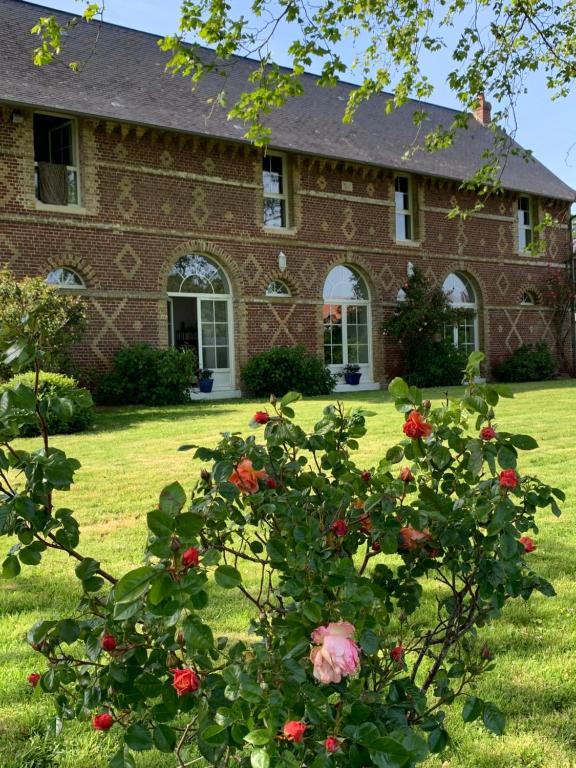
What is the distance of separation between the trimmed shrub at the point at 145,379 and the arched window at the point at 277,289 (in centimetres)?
361

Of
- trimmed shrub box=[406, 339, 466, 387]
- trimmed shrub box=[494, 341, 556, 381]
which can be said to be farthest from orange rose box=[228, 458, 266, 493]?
trimmed shrub box=[494, 341, 556, 381]

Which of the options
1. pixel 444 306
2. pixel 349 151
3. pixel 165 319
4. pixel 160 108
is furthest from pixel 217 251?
pixel 444 306

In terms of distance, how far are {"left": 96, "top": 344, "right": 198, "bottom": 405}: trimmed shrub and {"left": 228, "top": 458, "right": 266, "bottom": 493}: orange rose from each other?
12.2 metres

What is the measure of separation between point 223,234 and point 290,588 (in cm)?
1531

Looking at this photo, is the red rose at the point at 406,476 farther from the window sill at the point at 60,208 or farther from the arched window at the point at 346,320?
the arched window at the point at 346,320

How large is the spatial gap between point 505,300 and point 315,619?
868 inches

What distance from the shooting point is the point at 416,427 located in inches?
69.3

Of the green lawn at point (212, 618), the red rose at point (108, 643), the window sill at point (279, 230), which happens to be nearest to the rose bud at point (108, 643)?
the red rose at point (108, 643)

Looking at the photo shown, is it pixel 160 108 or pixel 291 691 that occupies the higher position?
pixel 160 108

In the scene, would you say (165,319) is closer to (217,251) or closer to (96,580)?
(217,251)

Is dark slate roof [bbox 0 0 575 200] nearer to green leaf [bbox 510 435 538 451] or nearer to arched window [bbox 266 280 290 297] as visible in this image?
arched window [bbox 266 280 290 297]

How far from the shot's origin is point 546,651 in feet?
9.55

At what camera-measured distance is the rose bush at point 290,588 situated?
1235 mm

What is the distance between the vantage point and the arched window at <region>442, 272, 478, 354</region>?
20734mm
